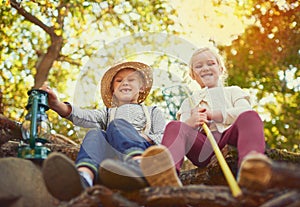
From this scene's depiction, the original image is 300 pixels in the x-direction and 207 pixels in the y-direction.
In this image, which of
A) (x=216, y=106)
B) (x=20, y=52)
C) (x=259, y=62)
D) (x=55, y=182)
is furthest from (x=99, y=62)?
(x=55, y=182)

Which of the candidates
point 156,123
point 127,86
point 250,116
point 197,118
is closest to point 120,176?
point 250,116

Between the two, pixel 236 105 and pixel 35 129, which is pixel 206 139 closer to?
pixel 236 105

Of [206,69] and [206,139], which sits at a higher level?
[206,69]

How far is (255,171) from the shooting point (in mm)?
2092

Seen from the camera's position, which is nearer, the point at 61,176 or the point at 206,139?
the point at 61,176

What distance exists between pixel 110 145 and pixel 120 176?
75 cm

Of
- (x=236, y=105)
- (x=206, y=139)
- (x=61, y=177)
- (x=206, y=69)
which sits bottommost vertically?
(x=61, y=177)

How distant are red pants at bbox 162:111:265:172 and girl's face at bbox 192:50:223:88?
48 cm

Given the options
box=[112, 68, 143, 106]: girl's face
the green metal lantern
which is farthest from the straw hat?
the green metal lantern

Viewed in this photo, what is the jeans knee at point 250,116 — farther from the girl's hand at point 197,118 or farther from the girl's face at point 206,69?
the girl's face at point 206,69

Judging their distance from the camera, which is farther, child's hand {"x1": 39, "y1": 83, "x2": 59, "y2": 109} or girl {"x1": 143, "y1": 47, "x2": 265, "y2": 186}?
child's hand {"x1": 39, "y1": 83, "x2": 59, "y2": 109}

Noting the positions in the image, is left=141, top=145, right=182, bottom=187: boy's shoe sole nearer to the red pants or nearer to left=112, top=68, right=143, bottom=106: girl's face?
the red pants

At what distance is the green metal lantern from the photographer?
2814 millimetres

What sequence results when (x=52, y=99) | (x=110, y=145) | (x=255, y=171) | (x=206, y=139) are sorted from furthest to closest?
(x=52, y=99), (x=206, y=139), (x=110, y=145), (x=255, y=171)
